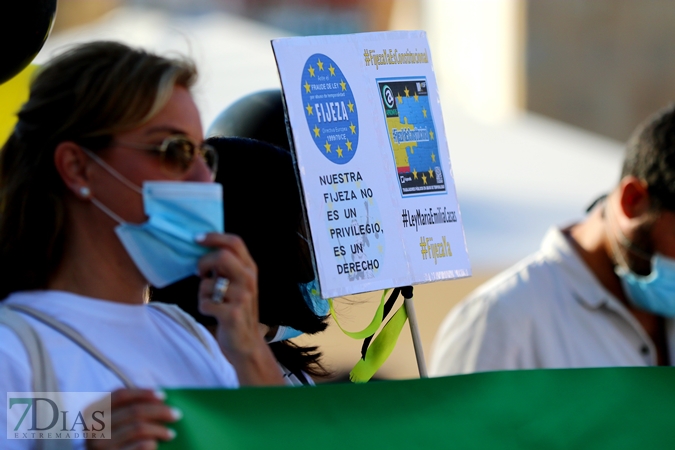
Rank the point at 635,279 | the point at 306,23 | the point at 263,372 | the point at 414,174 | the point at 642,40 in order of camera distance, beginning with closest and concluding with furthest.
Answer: the point at 263,372 < the point at 414,174 < the point at 635,279 < the point at 642,40 < the point at 306,23

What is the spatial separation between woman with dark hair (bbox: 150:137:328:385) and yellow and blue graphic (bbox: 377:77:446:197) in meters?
0.29

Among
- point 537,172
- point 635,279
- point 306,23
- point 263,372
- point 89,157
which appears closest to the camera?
point 263,372

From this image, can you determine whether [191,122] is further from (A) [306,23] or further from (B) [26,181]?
(A) [306,23]

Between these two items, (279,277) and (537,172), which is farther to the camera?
(537,172)

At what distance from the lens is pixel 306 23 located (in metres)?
20.9

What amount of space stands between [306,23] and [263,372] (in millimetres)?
19844

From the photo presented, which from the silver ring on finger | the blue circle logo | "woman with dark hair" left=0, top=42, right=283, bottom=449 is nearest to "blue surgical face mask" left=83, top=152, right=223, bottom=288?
"woman with dark hair" left=0, top=42, right=283, bottom=449

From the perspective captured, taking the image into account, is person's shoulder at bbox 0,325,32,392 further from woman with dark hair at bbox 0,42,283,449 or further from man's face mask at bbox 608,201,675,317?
man's face mask at bbox 608,201,675,317

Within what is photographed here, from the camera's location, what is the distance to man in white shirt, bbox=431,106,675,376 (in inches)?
122

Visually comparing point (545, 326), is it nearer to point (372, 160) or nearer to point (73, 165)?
point (372, 160)

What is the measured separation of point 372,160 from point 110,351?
629 mm

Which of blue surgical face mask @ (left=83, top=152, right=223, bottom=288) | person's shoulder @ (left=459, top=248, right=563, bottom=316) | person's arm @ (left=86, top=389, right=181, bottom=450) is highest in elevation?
blue surgical face mask @ (left=83, top=152, right=223, bottom=288)

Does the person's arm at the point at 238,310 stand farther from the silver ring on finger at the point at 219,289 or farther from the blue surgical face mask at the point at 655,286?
the blue surgical face mask at the point at 655,286

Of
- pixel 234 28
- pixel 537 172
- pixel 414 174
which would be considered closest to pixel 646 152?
pixel 414 174
